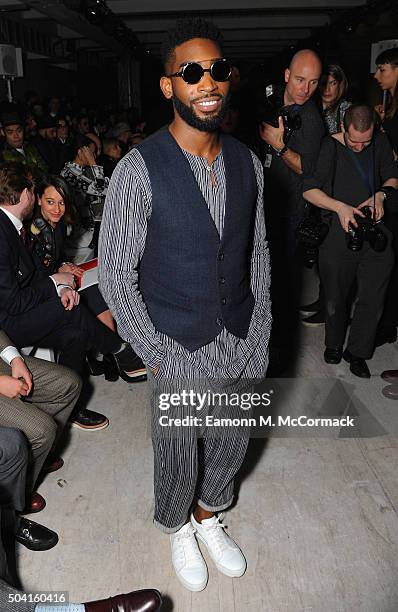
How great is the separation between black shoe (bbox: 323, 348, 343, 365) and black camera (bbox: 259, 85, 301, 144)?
3.86 feet

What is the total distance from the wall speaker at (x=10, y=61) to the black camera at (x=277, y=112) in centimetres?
459

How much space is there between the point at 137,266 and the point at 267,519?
1.07 metres

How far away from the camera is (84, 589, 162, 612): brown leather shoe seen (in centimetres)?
142

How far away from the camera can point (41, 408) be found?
220cm

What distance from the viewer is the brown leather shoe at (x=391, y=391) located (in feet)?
9.20

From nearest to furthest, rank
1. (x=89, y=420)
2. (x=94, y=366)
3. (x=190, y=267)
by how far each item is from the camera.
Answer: (x=190, y=267) → (x=89, y=420) → (x=94, y=366)

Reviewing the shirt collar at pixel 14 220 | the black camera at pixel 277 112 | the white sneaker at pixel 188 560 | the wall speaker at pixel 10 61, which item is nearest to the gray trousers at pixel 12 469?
the white sneaker at pixel 188 560

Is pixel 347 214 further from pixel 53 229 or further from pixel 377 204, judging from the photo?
pixel 53 229

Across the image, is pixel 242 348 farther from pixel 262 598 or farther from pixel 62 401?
pixel 62 401

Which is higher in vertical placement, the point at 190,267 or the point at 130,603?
the point at 190,267

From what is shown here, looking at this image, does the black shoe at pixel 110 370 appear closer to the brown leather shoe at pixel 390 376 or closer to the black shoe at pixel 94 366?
the black shoe at pixel 94 366

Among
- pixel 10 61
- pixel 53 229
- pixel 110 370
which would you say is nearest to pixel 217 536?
pixel 110 370

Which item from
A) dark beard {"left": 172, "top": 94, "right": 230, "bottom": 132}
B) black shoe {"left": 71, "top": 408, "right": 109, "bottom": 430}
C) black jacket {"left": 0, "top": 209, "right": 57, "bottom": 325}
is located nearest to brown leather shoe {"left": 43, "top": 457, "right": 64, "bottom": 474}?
black shoe {"left": 71, "top": 408, "right": 109, "bottom": 430}

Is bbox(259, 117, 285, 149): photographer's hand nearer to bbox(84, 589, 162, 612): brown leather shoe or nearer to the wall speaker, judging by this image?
bbox(84, 589, 162, 612): brown leather shoe
